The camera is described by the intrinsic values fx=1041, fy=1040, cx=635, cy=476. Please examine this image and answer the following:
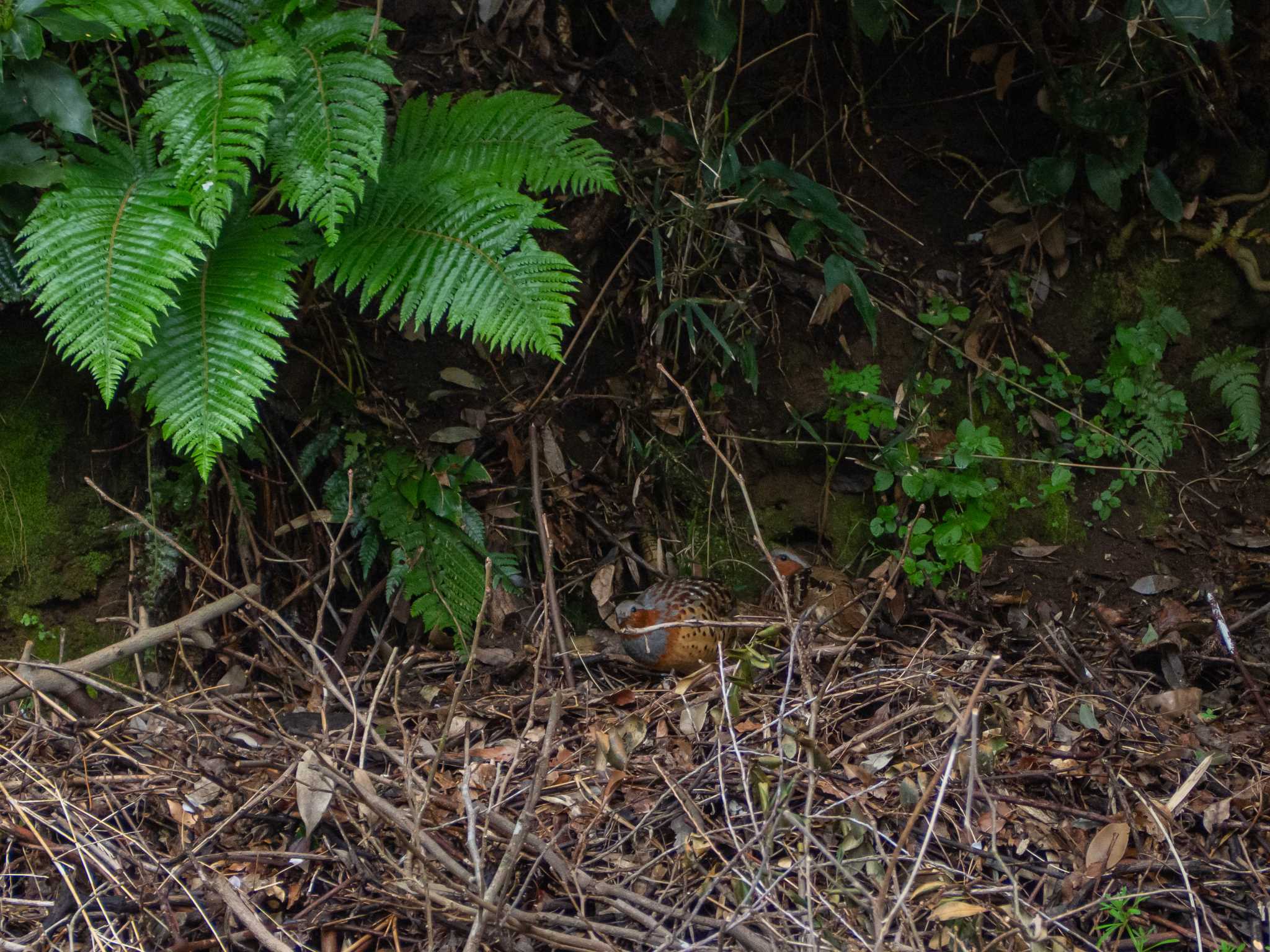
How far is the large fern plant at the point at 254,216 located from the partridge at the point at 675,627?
101 cm

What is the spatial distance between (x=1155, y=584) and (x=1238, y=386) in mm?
854

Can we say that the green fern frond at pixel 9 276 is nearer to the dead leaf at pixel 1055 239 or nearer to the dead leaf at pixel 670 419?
the dead leaf at pixel 670 419

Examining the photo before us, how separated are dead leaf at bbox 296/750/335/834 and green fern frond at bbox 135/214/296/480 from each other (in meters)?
0.86

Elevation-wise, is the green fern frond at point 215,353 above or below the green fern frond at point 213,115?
below

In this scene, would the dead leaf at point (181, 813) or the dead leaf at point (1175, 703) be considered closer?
the dead leaf at point (181, 813)

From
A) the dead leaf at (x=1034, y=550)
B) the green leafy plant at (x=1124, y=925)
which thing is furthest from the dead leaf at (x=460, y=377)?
the green leafy plant at (x=1124, y=925)

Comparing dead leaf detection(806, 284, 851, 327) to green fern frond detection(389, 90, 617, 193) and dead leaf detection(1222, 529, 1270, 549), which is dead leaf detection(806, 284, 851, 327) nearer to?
green fern frond detection(389, 90, 617, 193)

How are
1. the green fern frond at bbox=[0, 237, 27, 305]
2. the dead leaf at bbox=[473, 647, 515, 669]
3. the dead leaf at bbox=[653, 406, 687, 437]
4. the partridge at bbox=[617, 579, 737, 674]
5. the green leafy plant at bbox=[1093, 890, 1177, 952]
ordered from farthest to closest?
the dead leaf at bbox=[653, 406, 687, 437]
the dead leaf at bbox=[473, 647, 515, 669]
the partridge at bbox=[617, 579, 737, 674]
the green fern frond at bbox=[0, 237, 27, 305]
the green leafy plant at bbox=[1093, 890, 1177, 952]

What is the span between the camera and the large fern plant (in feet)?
9.27

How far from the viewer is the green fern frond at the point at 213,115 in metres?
2.86

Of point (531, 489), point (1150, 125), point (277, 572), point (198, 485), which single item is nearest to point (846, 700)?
point (531, 489)

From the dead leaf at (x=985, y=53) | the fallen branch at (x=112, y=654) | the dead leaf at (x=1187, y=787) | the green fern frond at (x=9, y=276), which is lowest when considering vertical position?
the dead leaf at (x=1187, y=787)

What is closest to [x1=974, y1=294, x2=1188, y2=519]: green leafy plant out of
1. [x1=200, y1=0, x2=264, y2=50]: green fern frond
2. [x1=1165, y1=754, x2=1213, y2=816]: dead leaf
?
[x1=1165, y1=754, x2=1213, y2=816]: dead leaf

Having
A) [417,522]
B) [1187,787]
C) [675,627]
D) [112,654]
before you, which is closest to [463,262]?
[417,522]
